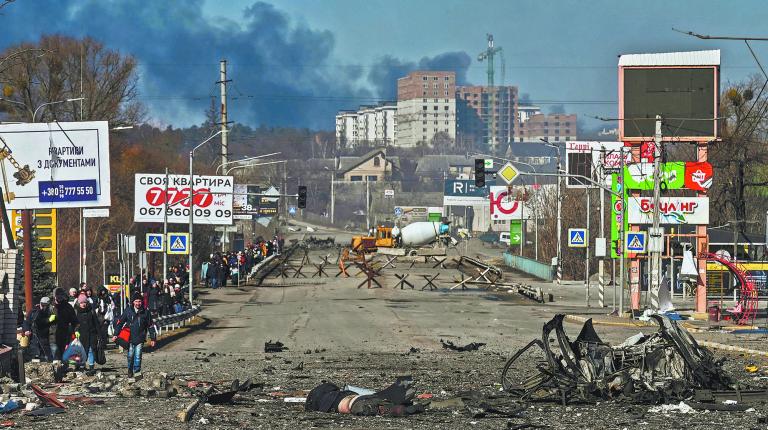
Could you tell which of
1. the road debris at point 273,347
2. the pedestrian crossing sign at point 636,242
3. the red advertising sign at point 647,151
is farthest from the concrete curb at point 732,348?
the red advertising sign at point 647,151

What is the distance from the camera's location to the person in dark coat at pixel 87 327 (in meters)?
29.0

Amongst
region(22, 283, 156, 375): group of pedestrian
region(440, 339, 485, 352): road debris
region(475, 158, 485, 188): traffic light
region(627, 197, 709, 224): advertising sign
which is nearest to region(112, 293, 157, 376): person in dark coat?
region(22, 283, 156, 375): group of pedestrian

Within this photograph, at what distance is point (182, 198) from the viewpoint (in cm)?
6912

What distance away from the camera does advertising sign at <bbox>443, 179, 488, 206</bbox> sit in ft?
489

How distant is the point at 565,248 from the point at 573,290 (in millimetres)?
22605

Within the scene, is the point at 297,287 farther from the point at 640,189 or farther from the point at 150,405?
the point at 150,405

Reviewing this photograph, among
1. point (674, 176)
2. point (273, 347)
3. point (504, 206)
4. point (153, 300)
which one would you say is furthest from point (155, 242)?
point (504, 206)

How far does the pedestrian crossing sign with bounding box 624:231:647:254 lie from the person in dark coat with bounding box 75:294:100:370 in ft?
77.1

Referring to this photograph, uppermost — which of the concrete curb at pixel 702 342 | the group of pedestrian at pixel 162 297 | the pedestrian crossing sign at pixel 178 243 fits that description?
the pedestrian crossing sign at pixel 178 243

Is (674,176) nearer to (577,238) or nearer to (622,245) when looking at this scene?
(577,238)

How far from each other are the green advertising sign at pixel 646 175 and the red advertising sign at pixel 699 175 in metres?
1.04

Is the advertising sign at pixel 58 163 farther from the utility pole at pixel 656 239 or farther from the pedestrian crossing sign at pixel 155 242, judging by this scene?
the utility pole at pixel 656 239

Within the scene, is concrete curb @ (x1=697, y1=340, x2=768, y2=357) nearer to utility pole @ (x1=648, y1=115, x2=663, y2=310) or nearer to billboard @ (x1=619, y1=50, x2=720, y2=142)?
utility pole @ (x1=648, y1=115, x2=663, y2=310)

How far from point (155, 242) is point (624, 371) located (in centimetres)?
3508
